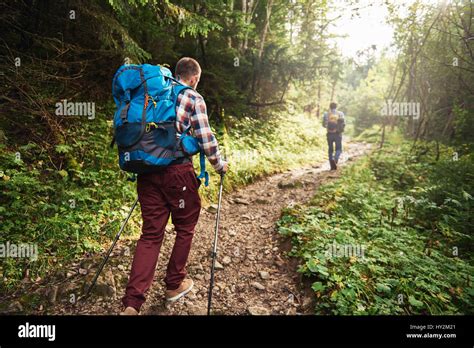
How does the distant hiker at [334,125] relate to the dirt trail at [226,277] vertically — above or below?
above

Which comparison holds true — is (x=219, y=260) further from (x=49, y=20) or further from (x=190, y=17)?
(x=49, y=20)

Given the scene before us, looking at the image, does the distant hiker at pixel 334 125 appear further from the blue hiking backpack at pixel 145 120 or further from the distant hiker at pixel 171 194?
the blue hiking backpack at pixel 145 120

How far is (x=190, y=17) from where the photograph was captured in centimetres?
570

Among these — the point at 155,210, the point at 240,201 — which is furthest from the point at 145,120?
the point at 240,201

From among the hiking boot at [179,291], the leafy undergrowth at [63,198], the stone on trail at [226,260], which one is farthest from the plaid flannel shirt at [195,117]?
the leafy undergrowth at [63,198]

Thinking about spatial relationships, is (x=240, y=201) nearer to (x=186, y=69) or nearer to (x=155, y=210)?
(x=155, y=210)

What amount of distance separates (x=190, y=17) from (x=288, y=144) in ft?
26.8

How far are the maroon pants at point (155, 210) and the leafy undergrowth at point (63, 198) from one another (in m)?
1.66

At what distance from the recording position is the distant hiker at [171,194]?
110 inches

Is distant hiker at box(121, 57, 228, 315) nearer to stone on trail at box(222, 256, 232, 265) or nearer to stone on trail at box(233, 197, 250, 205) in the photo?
stone on trail at box(222, 256, 232, 265)

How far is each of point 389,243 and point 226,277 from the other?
331 cm

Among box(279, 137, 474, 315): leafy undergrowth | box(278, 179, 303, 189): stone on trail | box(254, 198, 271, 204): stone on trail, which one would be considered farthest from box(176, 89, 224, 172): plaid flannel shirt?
box(278, 179, 303, 189): stone on trail

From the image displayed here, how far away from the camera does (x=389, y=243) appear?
5039 mm
